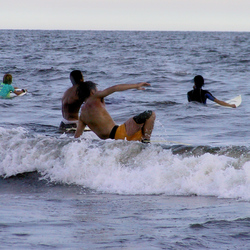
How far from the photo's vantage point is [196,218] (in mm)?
4352

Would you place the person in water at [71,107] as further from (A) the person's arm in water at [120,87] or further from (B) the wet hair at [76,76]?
(A) the person's arm in water at [120,87]

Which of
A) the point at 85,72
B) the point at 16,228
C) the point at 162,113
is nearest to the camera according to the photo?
the point at 16,228

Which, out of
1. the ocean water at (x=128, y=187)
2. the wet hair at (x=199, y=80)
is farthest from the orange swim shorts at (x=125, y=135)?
the wet hair at (x=199, y=80)

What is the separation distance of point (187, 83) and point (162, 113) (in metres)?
7.77

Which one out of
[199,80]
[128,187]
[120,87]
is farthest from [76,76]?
[199,80]

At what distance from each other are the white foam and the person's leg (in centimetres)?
33

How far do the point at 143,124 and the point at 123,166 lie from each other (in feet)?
3.25

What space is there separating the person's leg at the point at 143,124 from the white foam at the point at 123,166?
327 millimetres

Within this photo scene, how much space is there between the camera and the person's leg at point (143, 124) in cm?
732

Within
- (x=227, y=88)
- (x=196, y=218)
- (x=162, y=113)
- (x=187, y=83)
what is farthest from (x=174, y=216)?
(x=187, y=83)

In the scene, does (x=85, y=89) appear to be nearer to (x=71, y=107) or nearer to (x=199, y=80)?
(x=71, y=107)

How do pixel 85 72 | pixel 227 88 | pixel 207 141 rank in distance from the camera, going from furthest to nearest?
pixel 85 72 < pixel 227 88 < pixel 207 141

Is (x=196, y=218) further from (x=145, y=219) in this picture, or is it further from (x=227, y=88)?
(x=227, y=88)

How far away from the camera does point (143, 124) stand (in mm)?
7398
